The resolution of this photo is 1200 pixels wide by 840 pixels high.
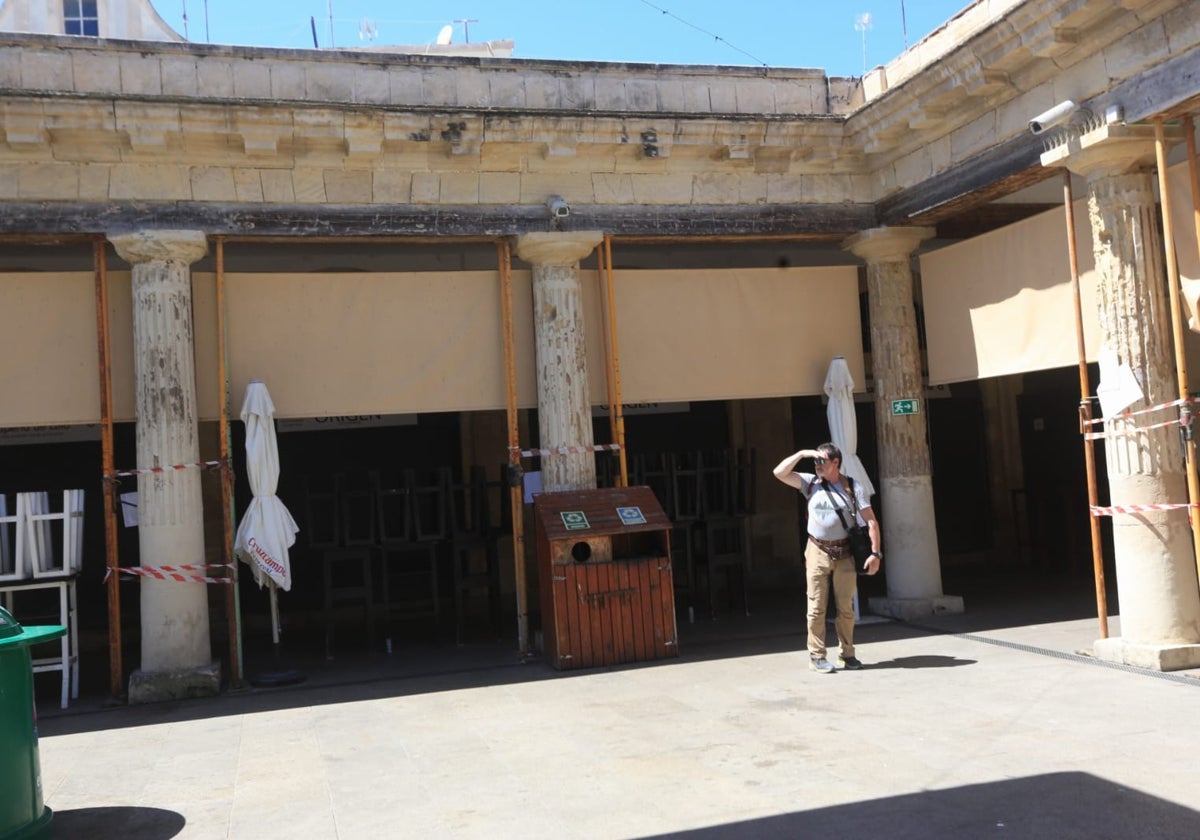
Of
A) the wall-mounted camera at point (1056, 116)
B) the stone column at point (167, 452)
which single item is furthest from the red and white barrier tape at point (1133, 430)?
the stone column at point (167, 452)

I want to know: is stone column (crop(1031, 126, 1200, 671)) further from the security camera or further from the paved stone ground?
the paved stone ground

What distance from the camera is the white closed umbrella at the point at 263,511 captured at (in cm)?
871

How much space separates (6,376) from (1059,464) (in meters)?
12.8

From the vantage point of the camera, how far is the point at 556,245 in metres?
9.46

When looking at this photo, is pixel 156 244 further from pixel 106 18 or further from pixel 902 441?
pixel 106 18

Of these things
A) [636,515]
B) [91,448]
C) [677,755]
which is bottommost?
[677,755]

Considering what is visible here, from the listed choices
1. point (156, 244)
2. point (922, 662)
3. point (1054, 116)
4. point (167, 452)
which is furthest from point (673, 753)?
point (156, 244)

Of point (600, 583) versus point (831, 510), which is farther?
point (600, 583)

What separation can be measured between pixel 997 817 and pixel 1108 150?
4.92m

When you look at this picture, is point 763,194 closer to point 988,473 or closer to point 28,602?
point 988,473

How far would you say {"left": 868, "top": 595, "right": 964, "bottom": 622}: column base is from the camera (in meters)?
10.2

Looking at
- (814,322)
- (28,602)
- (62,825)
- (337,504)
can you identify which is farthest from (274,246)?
(62,825)

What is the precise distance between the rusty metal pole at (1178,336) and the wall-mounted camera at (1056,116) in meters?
0.61

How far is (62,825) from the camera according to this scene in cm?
529
